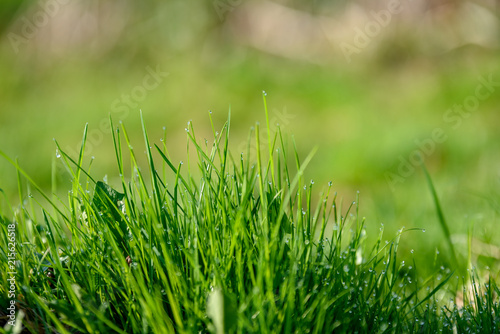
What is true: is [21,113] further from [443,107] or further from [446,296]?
[446,296]

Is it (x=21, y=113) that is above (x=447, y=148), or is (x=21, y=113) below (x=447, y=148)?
below

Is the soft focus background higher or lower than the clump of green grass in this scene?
higher

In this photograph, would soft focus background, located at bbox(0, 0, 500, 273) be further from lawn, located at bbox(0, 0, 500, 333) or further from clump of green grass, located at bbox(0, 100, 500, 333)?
clump of green grass, located at bbox(0, 100, 500, 333)

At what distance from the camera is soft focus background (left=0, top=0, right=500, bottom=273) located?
12.5ft

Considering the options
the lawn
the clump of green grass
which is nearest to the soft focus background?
the lawn

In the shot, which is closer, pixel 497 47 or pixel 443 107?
pixel 443 107

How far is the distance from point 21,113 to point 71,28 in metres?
1.17

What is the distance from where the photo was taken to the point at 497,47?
16.2 feet

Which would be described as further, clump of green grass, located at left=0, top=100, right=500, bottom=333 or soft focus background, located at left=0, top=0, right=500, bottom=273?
soft focus background, located at left=0, top=0, right=500, bottom=273

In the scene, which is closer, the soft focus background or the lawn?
the lawn

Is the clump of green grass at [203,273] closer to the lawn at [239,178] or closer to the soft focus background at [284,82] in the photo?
the lawn at [239,178]

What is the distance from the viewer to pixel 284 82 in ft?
16.8

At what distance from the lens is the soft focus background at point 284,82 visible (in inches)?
150

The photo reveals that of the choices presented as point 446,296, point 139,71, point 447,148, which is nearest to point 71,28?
point 139,71
